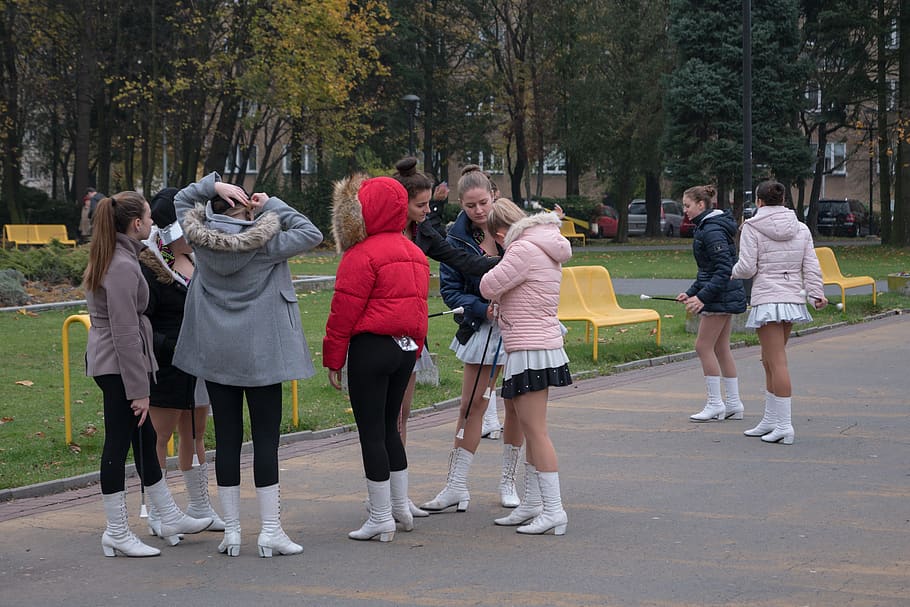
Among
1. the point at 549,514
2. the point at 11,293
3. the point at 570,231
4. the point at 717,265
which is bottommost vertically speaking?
the point at 549,514

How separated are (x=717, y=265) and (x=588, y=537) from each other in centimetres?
400

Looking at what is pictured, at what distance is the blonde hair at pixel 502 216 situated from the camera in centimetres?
662

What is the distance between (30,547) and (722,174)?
32166mm

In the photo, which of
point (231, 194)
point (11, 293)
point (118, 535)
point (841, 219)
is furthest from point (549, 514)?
point (841, 219)

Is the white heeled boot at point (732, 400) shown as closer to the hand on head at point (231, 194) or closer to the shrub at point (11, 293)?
the hand on head at point (231, 194)

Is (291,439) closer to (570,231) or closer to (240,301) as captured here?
(240,301)

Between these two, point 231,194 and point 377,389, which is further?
point 377,389

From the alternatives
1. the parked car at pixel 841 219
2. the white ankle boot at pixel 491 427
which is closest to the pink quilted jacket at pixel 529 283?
the white ankle boot at pixel 491 427

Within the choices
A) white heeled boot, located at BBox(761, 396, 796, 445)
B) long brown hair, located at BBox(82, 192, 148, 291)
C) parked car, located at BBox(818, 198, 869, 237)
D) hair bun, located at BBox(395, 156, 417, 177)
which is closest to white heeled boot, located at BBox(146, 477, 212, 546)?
long brown hair, located at BBox(82, 192, 148, 291)

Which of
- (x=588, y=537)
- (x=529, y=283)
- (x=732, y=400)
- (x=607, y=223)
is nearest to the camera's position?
(x=588, y=537)

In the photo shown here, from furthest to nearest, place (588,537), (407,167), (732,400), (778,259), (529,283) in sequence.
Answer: (732,400), (778,259), (407,167), (529,283), (588,537)

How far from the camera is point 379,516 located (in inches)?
243

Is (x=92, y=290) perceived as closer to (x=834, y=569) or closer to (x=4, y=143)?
(x=834, y=569)

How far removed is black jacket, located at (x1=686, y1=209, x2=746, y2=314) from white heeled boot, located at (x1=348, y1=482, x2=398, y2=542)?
425 centimetres
